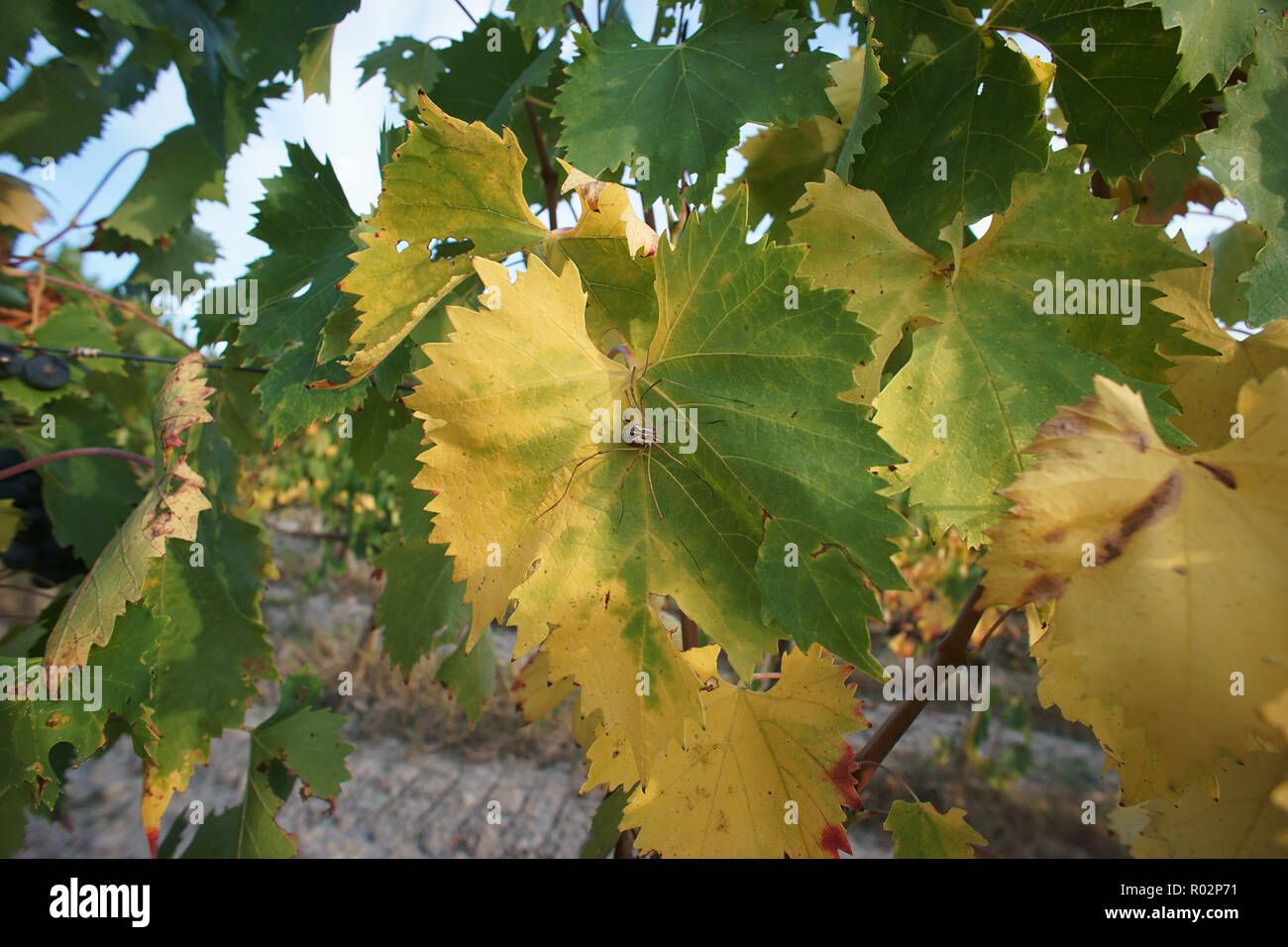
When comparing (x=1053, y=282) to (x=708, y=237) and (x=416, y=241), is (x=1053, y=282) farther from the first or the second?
(x=416, y=241)

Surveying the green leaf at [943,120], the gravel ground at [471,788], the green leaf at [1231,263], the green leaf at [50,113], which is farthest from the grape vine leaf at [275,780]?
the gravel ground at [471,788]

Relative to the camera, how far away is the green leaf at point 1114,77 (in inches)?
23.1

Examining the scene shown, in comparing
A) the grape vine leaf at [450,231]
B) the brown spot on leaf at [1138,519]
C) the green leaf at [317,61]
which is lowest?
the brown spot on leaf at [1138,519]

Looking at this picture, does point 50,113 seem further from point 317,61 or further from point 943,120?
point 943,120

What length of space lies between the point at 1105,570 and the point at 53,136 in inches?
89.3

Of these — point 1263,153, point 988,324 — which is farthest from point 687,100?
point 1263,153

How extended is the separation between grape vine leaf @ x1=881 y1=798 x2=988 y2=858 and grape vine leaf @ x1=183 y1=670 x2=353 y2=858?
78 cm

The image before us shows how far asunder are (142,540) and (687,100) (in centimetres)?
63

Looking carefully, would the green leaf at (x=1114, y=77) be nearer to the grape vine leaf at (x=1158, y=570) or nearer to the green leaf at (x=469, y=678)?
the grape vine leaf at (x=1158, y=570)

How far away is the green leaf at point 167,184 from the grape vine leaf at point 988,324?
1744mm

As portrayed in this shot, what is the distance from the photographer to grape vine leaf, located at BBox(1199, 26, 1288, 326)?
0.52 metres

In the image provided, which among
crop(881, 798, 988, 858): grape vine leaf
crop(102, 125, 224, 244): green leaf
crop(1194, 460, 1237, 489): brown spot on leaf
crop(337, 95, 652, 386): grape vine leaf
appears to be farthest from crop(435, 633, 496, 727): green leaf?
crop(102, 125, 224, 244): green leaf

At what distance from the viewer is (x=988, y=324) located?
54cm
